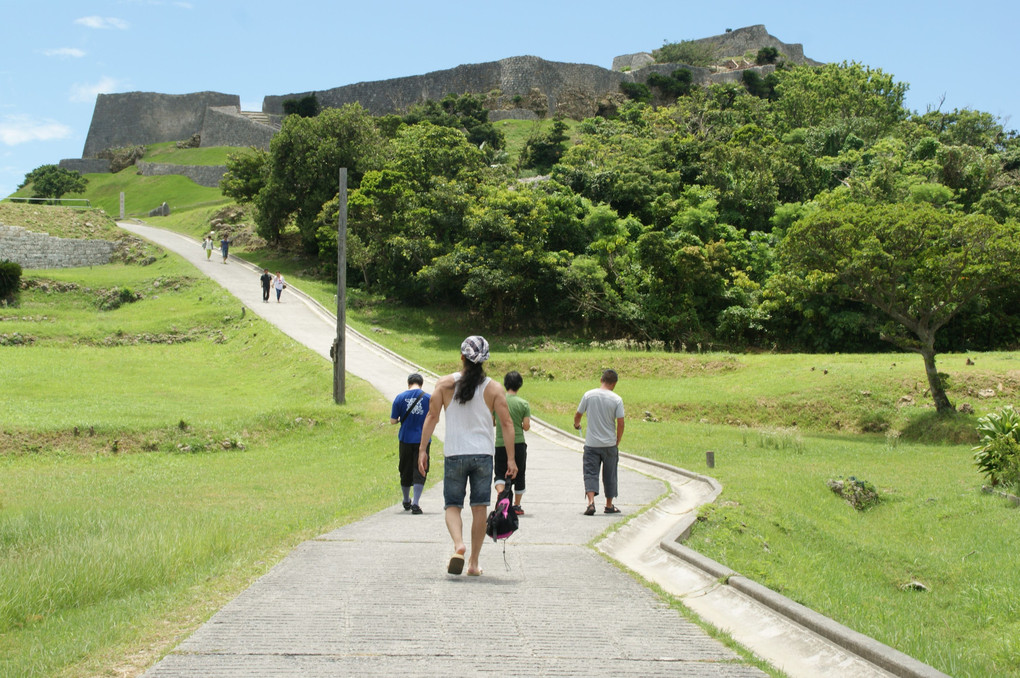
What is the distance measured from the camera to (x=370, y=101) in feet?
263

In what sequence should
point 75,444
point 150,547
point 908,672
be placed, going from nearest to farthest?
point 908,672
point 150,547
point 75,444

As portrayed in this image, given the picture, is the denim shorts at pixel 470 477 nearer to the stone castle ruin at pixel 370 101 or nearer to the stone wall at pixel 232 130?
the stone castle ruin at pixel 370 101

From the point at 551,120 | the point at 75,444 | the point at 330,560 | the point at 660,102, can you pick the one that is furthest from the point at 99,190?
the point at 330,560

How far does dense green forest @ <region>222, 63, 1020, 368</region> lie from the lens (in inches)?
831

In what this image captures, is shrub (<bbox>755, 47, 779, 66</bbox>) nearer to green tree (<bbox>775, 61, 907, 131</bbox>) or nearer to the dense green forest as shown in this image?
green tree (<bbox>775, 61, 907, 131</bbox>)

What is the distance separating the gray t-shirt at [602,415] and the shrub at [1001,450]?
7580 millimetres

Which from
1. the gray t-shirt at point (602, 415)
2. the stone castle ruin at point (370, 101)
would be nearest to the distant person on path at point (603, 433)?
the gray t-shirt at point (602, 415)

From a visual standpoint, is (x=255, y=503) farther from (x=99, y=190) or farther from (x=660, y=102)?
(x=660, y=102)

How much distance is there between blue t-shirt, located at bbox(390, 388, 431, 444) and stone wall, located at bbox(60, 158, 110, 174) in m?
78.2

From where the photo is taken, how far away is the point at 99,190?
69500mm

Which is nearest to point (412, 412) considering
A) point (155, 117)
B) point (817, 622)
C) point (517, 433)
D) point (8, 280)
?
point (517, 433)

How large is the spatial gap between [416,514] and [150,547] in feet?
9.77

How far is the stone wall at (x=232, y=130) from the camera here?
7631cm

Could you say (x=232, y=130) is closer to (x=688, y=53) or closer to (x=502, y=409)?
(x=688, y=53)
